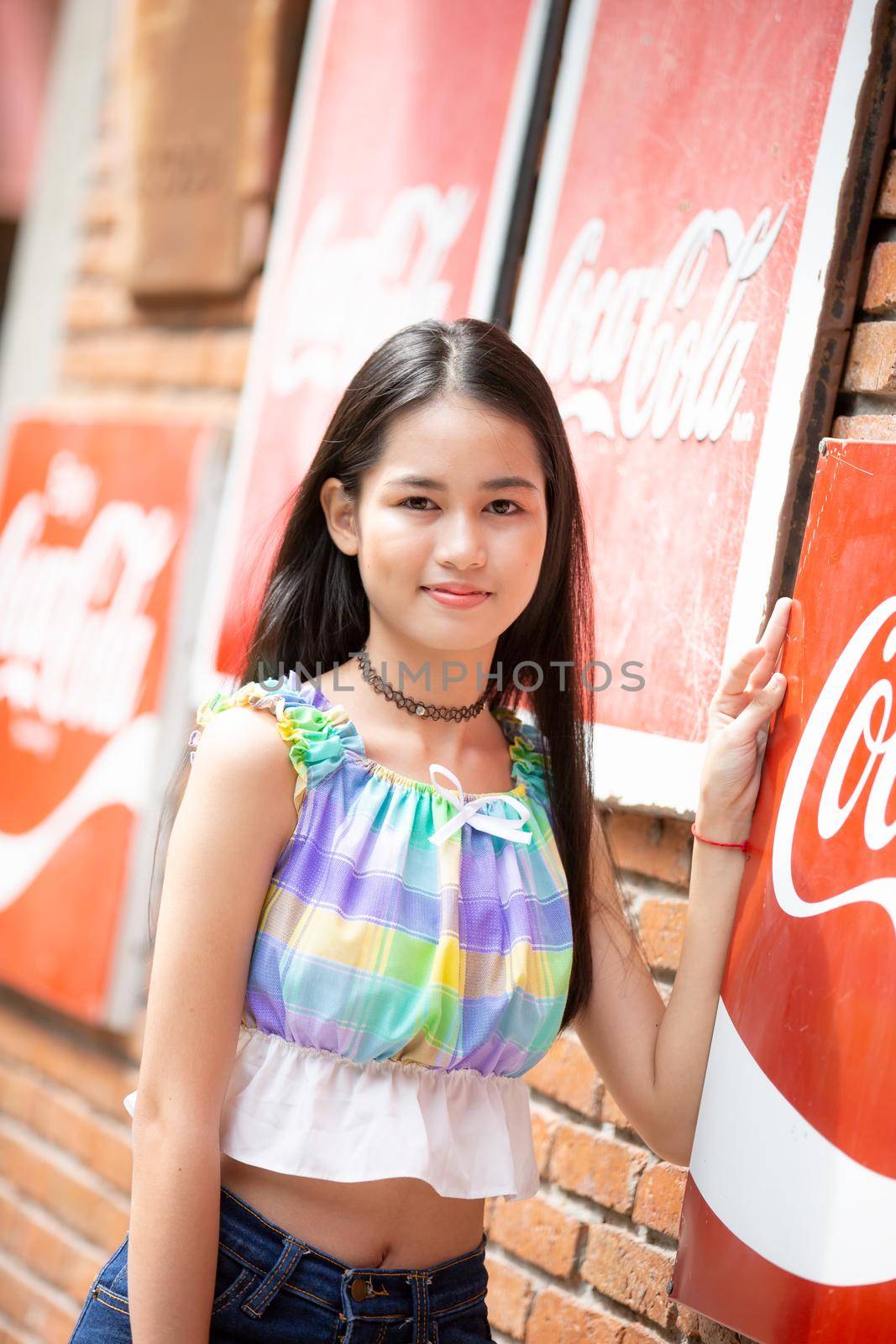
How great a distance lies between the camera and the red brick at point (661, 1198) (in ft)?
6.92

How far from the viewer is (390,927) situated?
1609 millimetres

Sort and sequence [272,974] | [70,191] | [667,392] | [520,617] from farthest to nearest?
[70,191], [667,392], [520,617], [272,974]

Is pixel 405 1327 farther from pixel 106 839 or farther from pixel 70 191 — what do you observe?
pixel 70 191

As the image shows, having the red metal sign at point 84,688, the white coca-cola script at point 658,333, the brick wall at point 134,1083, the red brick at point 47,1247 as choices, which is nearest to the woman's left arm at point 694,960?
the brick wall at point 134,1083

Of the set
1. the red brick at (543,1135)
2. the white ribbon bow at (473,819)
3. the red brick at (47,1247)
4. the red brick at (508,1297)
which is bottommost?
the red brick at (47,1247)

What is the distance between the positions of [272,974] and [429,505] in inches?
22.0

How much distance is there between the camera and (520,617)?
191 cm

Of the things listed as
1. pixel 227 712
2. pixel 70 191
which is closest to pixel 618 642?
pixel 227 712

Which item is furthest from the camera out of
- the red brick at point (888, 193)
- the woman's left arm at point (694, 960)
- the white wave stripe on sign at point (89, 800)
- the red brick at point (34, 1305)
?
the red brick at point (34, 1305)

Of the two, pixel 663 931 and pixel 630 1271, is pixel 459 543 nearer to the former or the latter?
pixel 663 931

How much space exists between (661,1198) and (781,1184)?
0.57 metres

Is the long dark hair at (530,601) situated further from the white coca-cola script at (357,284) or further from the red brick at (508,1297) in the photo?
the white coca-cola script at (357,284)

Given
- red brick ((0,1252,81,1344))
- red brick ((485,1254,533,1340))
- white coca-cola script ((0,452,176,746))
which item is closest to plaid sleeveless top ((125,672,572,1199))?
red brick ((485,1254,533,1340))

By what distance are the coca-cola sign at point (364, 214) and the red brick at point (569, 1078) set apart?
100 cm
